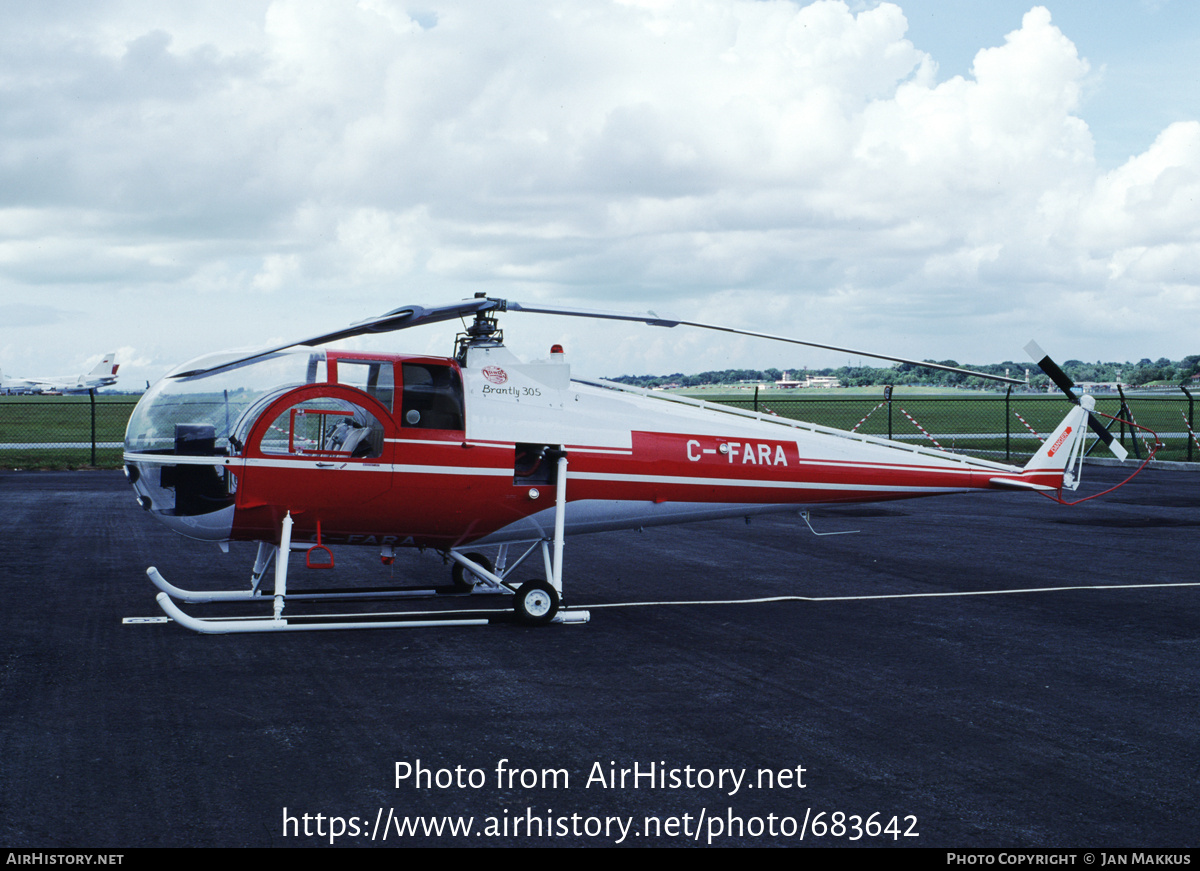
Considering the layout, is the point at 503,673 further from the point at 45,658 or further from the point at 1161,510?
the point at 1161,510

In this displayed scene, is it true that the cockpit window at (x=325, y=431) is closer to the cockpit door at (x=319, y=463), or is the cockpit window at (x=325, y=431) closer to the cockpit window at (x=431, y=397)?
the cockpit door at (x=319, y=463)

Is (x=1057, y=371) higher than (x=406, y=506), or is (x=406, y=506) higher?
(x=1057, y=371)

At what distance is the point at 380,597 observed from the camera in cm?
997

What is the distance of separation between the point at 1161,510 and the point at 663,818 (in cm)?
1631

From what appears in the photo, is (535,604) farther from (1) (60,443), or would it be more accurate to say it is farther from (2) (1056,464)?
(1) (60,443)

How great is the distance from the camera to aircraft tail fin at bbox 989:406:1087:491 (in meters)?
10.4

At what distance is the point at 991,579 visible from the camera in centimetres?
1145

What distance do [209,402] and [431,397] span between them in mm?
1917

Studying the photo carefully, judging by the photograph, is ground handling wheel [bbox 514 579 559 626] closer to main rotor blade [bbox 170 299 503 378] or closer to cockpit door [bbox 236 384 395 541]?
cockpit door [bbox 236 384 395 541]

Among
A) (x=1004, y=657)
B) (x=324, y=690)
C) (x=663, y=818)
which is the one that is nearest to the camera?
(x=663, y=818)

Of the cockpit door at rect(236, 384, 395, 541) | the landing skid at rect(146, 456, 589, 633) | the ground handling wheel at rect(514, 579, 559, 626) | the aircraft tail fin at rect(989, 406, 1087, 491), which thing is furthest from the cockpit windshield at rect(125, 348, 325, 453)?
the aircraft tail fin at rect(989, 406, 1087, 491)

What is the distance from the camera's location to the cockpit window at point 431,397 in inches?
357

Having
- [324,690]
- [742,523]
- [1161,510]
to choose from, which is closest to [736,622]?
[324,690]

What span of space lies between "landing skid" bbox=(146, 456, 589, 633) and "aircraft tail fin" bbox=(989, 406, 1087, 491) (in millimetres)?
4789
